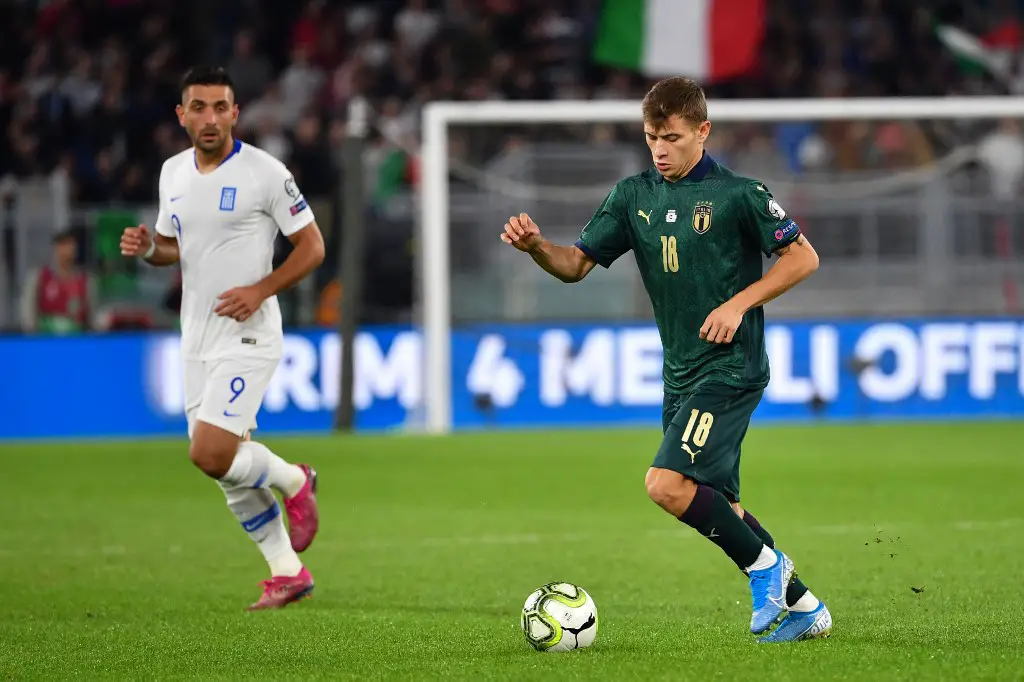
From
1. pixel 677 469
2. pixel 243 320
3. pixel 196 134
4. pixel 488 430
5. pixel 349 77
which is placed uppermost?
pixel 349 77

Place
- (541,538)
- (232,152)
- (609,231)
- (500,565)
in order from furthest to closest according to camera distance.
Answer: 1. (541,538)
2. (500,565)
3. (232,152)
4. (609,231)

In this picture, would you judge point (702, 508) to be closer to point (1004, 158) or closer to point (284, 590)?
point (284, 590)

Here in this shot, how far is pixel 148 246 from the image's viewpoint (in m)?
7.62

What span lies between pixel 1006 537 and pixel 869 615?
273cm

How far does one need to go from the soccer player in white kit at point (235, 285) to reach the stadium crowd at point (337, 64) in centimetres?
1120

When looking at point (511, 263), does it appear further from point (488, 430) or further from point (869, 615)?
point (869, 615)

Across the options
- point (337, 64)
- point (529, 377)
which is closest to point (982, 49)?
point (337, 64)

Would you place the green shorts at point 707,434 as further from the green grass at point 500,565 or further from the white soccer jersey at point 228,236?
the white soccer jersey at point 228,236

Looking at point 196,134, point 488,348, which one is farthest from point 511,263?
point 196,134

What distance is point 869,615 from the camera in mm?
6672

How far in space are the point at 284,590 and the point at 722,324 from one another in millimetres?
2553

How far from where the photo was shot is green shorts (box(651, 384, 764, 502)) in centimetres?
588

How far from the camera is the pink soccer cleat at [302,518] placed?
25.1 feet

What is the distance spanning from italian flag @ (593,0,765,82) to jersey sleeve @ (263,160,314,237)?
1214cm
